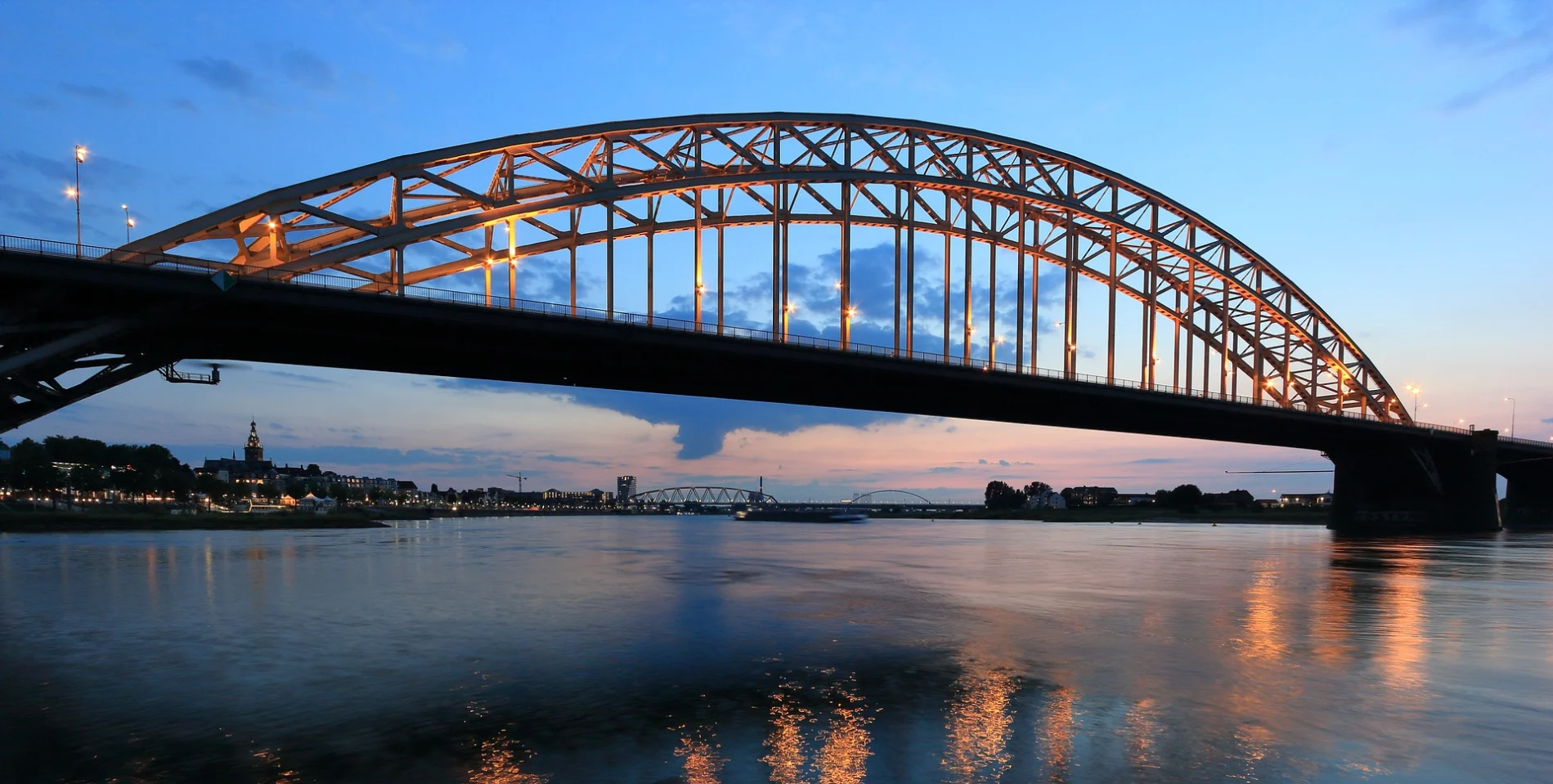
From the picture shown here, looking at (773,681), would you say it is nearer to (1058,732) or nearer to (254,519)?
(1058,732)

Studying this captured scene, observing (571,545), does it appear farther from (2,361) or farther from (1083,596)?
(1083,596)

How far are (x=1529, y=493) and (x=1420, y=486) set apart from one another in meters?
30.7

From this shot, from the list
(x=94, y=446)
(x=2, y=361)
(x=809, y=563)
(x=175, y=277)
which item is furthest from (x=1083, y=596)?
(x=94, y=446)

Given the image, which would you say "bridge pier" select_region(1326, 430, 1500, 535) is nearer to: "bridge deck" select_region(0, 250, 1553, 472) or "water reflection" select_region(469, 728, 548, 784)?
"bridge deck" select_region(0, 250, 1553, 472)

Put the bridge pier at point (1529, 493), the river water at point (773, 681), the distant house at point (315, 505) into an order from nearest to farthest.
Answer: the river water at point (773, 681) < the bridge pier at point (1529, 493) < the distant house at point (315, 505)

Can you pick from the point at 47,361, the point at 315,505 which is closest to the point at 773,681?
the point at 47,361

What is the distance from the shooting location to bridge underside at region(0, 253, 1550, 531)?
1266 inches

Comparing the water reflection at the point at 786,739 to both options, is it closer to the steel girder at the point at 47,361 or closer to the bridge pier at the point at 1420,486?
the steel girder at the point at 47,361

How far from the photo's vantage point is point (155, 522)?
93688 mm

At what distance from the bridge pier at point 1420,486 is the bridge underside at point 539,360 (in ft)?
0.73

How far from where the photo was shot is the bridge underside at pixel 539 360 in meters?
32.2

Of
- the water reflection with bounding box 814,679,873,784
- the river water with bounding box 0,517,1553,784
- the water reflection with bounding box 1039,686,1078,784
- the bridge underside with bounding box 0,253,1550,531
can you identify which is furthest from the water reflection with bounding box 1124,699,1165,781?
the bridge underside with bounding box 0,253,1550,531

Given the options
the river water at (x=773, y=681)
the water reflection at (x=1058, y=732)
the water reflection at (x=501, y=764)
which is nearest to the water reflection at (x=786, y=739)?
the river water at (x=773, y=681)

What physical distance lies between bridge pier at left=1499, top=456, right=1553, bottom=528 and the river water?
8723 cm
